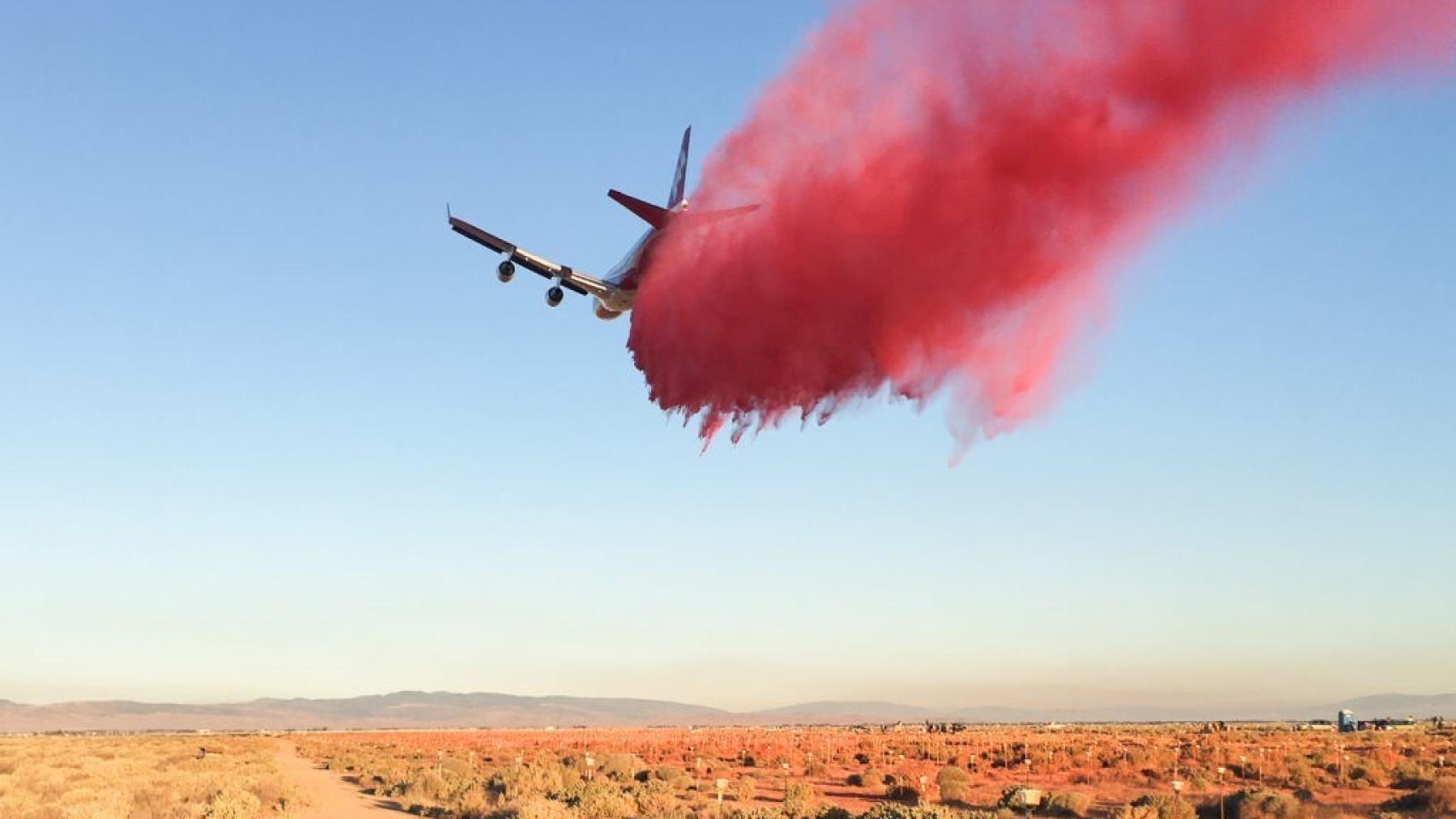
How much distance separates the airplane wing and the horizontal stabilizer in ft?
12.6

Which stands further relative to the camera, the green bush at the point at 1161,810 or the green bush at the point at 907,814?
the green bush at the point at 1161,810

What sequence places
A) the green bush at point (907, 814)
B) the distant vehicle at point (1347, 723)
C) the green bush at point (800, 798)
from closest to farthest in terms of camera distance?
the green bush at point (907, 814) → the green bush at point (800, 798) → the distant vehicle at point (1347, 723)

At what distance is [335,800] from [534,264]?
21.7m

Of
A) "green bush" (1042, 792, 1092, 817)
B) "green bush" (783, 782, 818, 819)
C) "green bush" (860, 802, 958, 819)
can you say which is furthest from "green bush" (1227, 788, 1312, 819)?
"green bush" (783, 782, 818, 819)

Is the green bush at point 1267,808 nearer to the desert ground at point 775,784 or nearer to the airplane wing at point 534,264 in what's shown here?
the desert ground at point 775,784

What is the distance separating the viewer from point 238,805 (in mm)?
35281

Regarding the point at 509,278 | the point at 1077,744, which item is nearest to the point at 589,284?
the point at 509,278

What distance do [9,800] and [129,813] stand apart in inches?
323

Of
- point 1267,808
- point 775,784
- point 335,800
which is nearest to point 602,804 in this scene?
point 335,800

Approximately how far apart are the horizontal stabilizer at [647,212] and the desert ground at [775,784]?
19811 mm

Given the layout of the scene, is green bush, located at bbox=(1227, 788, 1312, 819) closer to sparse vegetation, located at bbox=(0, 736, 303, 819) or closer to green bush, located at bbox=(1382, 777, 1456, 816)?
green bush, located at bbox=(1382, 777, 1456, 816)

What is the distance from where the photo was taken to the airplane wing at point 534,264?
45.8 meters

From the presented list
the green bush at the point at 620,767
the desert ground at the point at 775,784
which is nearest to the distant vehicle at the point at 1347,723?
the desert ground at the point at 775,784

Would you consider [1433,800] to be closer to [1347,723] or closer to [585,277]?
[585,277]
